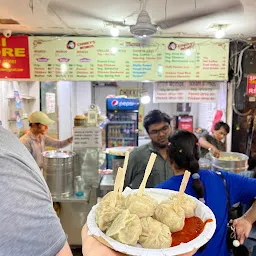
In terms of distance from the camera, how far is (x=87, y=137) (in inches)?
119

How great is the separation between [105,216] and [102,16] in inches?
91.5

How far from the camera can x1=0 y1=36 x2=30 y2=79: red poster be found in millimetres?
3436

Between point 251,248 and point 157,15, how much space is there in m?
2.58

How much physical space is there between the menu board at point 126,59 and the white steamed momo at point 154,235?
279 cm

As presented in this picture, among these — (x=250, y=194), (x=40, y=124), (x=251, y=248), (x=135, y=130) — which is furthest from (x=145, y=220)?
(x=135, y=130)

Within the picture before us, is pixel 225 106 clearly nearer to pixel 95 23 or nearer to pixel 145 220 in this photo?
pixel 95 23

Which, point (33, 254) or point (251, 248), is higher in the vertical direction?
point (33, 254)

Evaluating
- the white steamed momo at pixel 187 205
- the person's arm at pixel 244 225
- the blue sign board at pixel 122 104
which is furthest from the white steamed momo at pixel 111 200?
the blue sign board at pixel 122 104

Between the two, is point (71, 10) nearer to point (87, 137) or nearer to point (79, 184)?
point (87, 137)

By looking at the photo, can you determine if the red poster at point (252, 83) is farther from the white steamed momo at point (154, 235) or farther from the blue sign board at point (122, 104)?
the white steamed momo at point (154, 235)

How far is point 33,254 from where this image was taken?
2.22 ft

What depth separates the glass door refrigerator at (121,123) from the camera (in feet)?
20.2

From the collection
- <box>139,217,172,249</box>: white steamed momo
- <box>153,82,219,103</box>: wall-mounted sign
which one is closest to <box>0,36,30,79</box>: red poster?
<box>153,82,219,103</box>: wall-mounted sign

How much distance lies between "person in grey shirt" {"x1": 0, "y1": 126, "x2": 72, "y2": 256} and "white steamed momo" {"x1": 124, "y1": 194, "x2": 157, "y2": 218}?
1.06 ft
